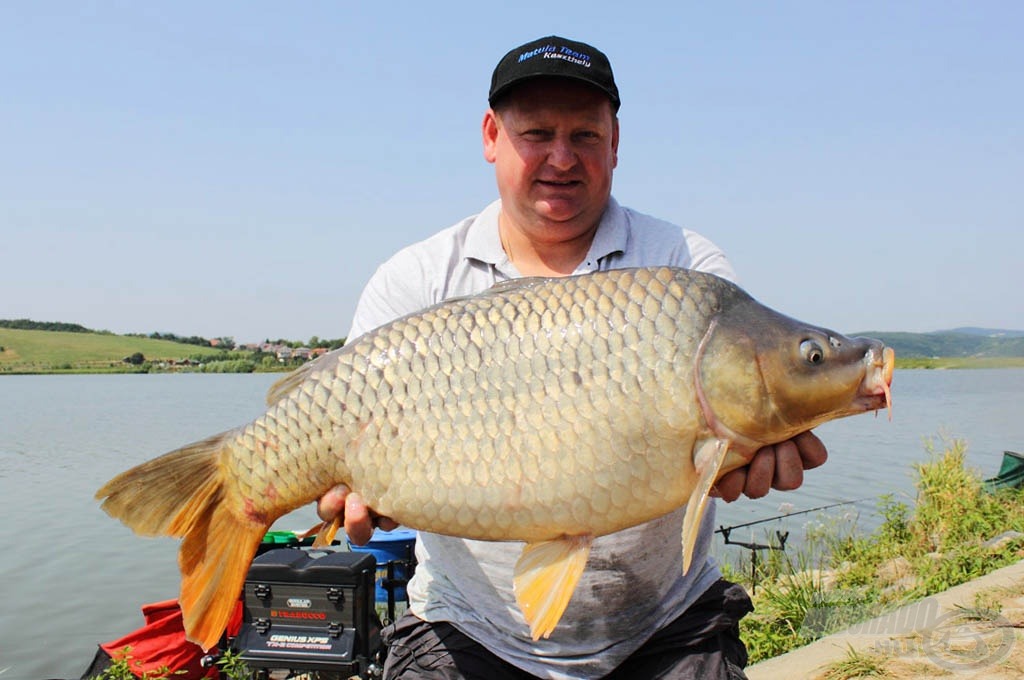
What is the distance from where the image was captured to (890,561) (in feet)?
19.3

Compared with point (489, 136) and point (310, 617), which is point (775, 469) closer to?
point (489, 136)

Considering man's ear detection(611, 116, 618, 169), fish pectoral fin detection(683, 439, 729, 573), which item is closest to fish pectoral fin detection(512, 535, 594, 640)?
fish pectoral fin detection(683, 439, 729, 573)

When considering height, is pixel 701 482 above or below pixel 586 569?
above

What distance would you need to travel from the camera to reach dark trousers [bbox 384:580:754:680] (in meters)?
1.83

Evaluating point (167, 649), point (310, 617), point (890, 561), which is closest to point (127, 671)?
point (167, 649)

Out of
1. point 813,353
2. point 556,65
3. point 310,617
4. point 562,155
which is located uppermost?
point 556,65

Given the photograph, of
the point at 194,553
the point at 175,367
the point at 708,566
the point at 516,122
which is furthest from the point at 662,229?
the point at 175,367

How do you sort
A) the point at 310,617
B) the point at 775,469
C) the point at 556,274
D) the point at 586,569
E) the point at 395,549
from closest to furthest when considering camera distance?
the point at 775,469 → the point at 586,569 → the point at 556,274 → the point at 310,617 → the point at 395,549

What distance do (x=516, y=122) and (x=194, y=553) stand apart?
116 centimetres

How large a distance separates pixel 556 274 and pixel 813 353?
2.15ft

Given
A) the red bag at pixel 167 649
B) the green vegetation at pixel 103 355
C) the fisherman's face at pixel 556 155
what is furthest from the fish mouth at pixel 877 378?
the green vegetation at pixel 103 355

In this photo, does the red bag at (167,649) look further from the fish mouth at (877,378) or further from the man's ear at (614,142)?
the fish mouth at (877,378)

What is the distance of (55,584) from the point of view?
24.1 ft

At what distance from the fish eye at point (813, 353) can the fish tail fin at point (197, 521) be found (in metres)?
1.08
